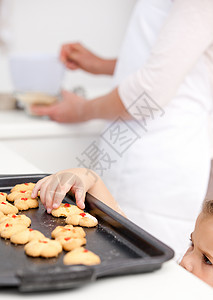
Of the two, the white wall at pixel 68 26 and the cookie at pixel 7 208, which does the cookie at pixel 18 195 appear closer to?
the cookie at pixel 7 208

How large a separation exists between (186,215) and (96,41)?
129 cm

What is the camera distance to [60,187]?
0.82 metres

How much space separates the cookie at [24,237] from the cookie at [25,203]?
0.11 m

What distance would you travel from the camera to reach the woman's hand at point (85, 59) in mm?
1686

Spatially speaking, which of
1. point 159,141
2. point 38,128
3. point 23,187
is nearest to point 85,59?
point 38,128

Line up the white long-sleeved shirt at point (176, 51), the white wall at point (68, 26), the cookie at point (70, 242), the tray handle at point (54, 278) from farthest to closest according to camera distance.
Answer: the white wall at point (68, 26), the white long-sleeved shirt at point (176, 51), the cookie at point (70, 242), the tray handle at point (54, 278)

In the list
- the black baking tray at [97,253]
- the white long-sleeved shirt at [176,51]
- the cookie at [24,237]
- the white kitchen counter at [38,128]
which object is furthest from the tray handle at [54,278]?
the white kitchen counter at [38,128]

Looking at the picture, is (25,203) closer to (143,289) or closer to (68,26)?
(143,289)

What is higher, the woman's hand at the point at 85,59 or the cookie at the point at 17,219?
the woman's hand at the point at 85,59

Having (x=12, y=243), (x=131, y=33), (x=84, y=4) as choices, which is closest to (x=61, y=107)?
(x=131, y=33)

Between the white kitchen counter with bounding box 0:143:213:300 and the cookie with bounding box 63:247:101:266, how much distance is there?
1.1 inches

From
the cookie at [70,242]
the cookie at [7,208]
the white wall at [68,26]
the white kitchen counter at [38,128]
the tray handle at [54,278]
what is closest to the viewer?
the tray handle at [54,278]

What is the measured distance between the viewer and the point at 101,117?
142cm

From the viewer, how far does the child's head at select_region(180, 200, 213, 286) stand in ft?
2.66
